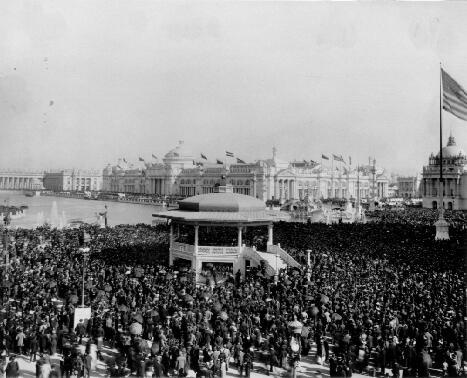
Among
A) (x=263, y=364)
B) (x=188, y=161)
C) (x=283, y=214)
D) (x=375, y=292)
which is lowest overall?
(x=263, y=364)

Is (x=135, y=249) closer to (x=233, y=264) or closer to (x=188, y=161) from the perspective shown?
(x=233, y=264)

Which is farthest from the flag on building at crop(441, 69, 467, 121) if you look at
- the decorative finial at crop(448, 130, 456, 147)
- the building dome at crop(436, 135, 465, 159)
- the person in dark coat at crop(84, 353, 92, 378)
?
the decorative finial at crop(448, 130, 456, 147)

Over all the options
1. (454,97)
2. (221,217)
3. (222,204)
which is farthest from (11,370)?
(454,97)

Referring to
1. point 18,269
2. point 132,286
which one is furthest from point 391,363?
point 18,269

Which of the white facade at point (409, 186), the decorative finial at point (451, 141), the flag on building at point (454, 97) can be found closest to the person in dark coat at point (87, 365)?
the flag on building at point (454, 97)

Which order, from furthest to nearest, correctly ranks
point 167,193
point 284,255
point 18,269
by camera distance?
point 167,193, point 284,255, point 18,269

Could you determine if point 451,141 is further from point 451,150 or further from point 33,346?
point 33,346
